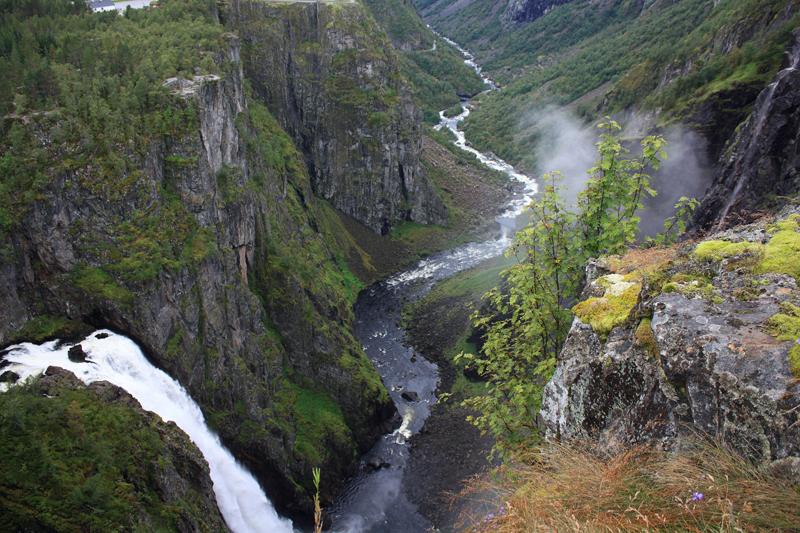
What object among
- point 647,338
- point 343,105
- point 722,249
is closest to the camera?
point 647,338

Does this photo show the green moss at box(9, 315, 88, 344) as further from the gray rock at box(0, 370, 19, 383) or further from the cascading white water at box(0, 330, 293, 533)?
the gray rock at box(0, 370, 19, 383)

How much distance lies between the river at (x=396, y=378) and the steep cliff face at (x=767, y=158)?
1551 cm

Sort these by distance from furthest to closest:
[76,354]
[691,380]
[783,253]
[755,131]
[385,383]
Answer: [385,383] → [755,131] → [76,354] → [783,253] → [691,380]

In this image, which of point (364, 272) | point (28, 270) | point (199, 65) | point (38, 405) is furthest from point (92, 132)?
point (364, 272)

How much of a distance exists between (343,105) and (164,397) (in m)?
61.6

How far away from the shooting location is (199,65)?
141ft

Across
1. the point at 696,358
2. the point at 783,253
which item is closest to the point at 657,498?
the point at 696,358

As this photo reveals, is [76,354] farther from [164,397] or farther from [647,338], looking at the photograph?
[647,338]

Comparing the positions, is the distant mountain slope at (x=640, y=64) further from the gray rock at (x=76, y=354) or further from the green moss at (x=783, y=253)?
the gray rock at (x=76, y=354)

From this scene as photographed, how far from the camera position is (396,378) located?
53188 mm

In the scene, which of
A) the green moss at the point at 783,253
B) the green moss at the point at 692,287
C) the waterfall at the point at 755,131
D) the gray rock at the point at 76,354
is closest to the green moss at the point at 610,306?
the green moss at the point at 692,287

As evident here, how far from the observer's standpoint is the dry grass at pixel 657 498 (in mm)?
6645

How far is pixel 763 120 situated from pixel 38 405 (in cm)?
3985

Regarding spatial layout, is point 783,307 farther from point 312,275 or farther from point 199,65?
point 312,275
